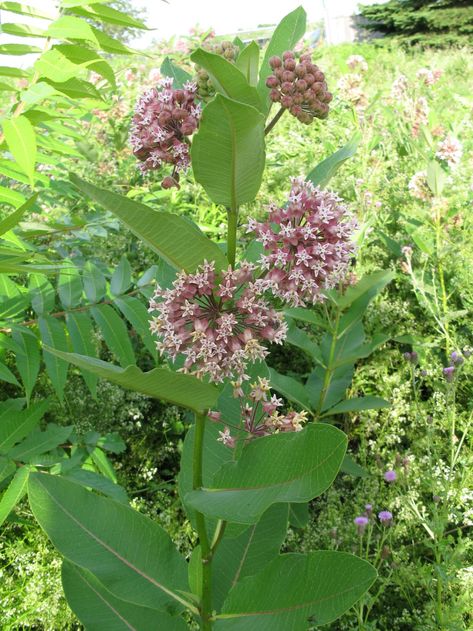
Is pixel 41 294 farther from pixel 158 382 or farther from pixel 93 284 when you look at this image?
pixel 158 382

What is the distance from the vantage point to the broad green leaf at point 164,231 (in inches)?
38.3

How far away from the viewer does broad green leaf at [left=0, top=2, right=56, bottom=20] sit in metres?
1.85

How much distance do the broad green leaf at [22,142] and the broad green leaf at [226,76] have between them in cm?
74

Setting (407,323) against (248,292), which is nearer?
(248,292)

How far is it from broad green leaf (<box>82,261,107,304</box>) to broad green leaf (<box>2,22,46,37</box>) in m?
0.86

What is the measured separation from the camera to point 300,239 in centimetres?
113

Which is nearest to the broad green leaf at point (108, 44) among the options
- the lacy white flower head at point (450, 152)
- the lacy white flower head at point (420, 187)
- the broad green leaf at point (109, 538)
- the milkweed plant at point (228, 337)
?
the milkweed plant at point (228, 337)

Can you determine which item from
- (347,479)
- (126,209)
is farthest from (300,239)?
(347,479)

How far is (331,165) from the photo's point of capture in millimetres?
1286

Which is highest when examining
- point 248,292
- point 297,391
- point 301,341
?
point 248,292

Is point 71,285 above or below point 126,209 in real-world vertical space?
below

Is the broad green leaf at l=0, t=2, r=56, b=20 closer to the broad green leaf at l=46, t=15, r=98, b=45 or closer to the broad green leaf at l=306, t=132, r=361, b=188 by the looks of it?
the broad green leaf at l=46, t=15, r=98, b=45

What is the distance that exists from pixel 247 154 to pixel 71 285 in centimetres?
148

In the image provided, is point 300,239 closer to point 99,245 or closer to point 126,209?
point 126,209
